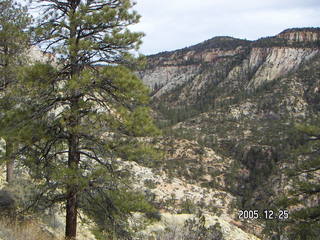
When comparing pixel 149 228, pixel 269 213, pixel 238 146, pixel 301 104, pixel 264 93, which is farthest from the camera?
pixel 264 93

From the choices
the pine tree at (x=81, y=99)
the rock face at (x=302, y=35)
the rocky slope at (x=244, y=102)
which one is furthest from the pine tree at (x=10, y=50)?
the rock face at (x=302, y=35)

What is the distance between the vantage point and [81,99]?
8.46m

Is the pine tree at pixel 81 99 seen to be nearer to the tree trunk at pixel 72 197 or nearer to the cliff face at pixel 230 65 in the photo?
the tree trunk at pixel 72 197

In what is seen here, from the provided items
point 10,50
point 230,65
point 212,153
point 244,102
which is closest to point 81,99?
point 10,50

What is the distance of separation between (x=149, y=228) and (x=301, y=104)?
68001mm

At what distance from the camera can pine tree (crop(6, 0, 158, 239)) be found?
325 inches

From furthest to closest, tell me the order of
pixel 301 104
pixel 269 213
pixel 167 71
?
1. pixel 167 71
2. pixel 301 104
3. pixel 269 213

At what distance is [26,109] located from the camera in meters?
8.56

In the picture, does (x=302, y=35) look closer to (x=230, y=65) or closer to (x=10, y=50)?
Result: (x=230, y=65)

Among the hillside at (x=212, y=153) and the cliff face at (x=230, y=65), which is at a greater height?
the cliff face at (x=230, y=65)

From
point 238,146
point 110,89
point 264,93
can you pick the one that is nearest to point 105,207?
point 110,89

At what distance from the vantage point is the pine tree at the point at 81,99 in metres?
8.25

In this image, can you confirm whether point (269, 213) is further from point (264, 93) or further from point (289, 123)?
point (264, 93)

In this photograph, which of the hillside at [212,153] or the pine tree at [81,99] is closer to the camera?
the pine tree at [81,99]
